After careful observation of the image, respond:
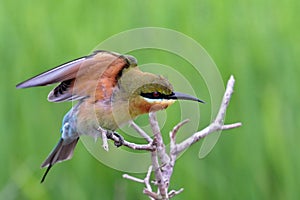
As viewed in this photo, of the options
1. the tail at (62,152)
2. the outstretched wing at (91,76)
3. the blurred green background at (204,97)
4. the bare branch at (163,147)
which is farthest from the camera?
the blurred green background at (204,97)

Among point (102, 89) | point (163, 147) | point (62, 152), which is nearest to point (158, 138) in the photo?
point (163, 147)

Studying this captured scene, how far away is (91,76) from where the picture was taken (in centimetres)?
94

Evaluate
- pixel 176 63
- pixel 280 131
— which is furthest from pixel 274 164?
pixel 176 63

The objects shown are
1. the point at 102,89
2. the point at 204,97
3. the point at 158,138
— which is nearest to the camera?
the point at 158,138

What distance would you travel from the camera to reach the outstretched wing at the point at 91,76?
91 centimetres

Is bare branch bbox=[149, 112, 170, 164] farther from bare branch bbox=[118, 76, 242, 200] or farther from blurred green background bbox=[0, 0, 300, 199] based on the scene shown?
blurred green background bbox=[0, 0, 300, 199]

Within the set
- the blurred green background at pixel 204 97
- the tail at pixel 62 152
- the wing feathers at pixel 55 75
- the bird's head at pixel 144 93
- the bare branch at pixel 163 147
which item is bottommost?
→ the blurred green background at pixel 204 97

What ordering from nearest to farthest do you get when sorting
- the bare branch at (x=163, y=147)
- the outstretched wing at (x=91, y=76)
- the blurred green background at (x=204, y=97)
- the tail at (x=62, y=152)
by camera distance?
1. the bare branch at (x=163, y=147)
2. the outstretched wing at (x=91, y=76)
3. the tail at (x=62, y=152)
4. the blurred green background at (x=204, y=97)

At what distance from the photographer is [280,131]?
162cm

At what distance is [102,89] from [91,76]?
0.02 metres

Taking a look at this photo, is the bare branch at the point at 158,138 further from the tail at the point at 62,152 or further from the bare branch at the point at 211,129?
the tail at the point at 62,152

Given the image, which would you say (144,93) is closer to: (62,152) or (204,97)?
(62,152)

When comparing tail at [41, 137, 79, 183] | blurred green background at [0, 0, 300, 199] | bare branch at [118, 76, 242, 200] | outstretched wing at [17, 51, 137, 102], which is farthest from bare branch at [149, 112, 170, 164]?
blurred green background at [0, 0, 300, 199]

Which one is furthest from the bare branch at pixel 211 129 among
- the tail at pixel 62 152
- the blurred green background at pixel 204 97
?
the blurred green background at pixel 204 97
